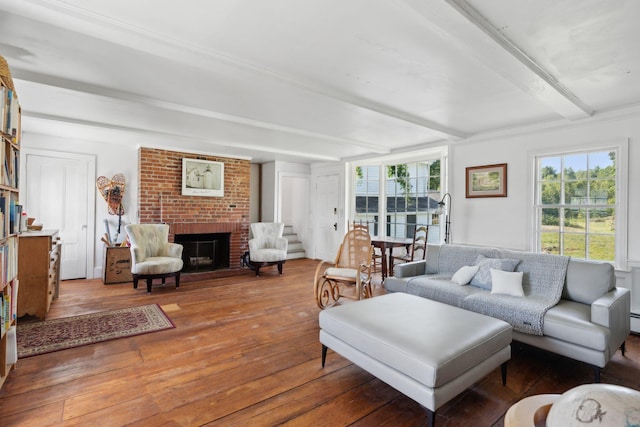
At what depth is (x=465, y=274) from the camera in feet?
10.8

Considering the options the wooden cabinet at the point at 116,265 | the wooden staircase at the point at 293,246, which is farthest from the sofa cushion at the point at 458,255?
the wooden cabinet at the point at 116,265

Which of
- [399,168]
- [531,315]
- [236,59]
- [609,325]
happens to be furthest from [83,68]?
[399,168]

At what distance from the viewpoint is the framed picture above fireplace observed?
580cm

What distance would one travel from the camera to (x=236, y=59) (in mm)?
2342

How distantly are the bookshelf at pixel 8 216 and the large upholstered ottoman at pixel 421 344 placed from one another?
208 centimetres

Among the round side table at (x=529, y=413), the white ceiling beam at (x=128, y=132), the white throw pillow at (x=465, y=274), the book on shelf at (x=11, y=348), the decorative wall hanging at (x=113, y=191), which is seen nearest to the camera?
→ the round side table at (x=529, y=413)

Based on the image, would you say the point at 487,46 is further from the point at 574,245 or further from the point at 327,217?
the point at 327,217

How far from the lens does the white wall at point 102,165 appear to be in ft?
16.2

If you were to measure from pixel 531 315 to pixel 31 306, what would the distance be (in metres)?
4.61

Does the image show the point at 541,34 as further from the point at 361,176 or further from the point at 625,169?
the point at 361,176

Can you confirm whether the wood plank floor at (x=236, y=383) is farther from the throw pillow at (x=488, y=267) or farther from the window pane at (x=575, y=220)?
the window pane at (x=575, y=220)

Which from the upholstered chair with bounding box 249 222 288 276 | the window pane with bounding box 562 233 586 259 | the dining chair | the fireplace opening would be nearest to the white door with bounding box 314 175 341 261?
the upholstered chair with bounding box 249 222 288 276

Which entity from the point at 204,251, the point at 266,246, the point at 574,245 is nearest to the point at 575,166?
the point at 574,245

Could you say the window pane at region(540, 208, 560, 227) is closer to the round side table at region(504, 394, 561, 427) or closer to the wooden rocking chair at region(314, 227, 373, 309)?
the wooden rocking chair at region(314, 227, 373, 309)
